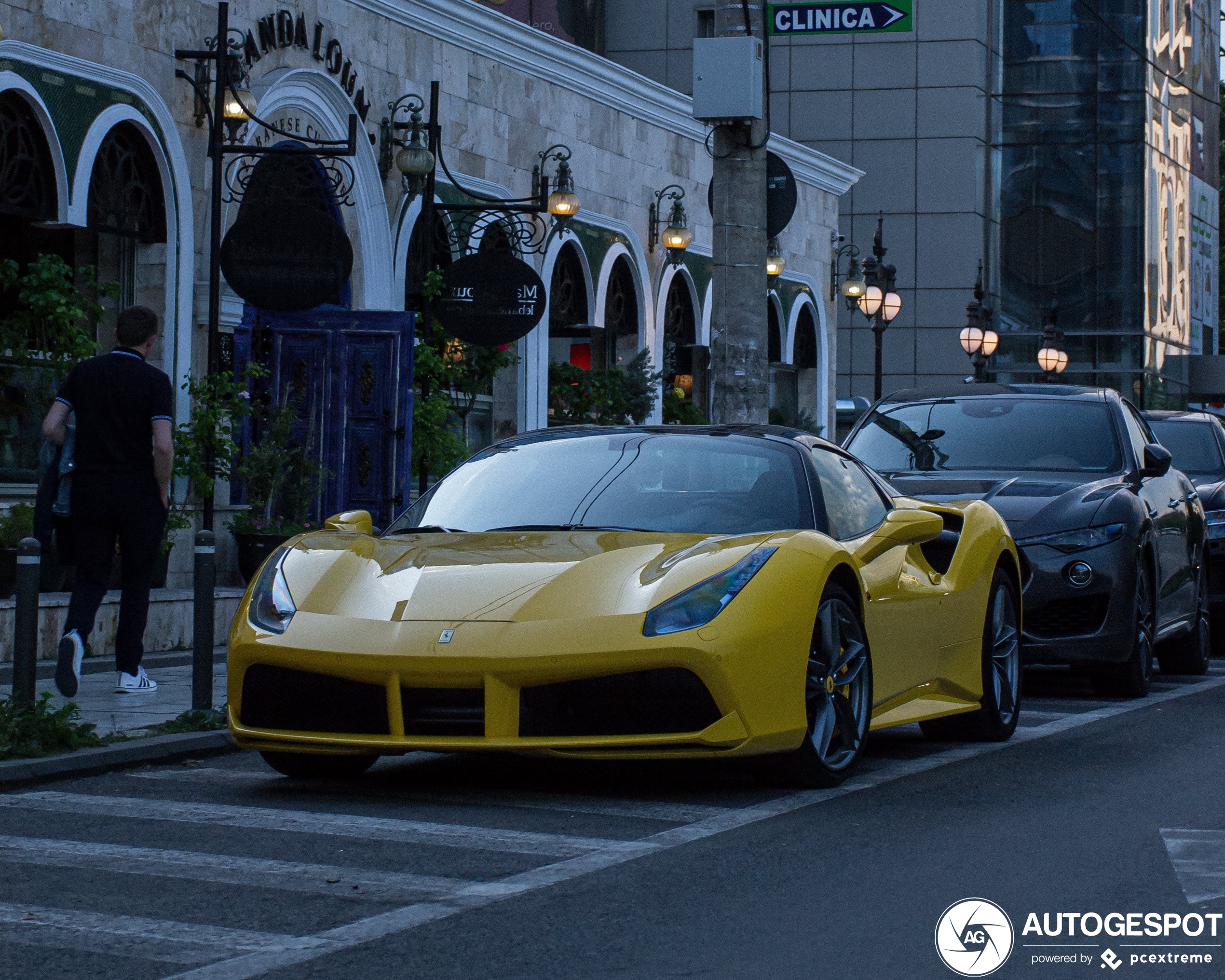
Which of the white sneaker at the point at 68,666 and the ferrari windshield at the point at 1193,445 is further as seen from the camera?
the ferrari windshield at the point at 1193,445

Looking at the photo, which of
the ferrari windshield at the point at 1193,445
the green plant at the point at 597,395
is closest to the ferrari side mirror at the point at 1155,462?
the ferrari windshield at the point at 1193,445

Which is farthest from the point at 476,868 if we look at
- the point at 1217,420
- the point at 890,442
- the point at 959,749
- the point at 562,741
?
the point at 1217,420

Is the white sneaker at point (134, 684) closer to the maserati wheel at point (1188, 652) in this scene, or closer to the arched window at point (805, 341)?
the maserati wheel at point (1188, 652)

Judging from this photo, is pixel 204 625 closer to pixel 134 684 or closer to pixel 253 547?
pixel 134 684

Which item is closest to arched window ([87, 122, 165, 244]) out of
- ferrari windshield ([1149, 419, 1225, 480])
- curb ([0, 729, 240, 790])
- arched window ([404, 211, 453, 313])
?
arched window ([404, 211, 453, 313])

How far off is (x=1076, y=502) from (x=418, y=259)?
1003cm

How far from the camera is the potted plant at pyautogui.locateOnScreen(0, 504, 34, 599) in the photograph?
11922 mm

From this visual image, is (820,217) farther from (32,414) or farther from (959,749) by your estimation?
(959,749)

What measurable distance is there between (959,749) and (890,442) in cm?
413

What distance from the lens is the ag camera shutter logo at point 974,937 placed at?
14.8 feet

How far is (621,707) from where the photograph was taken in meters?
6.47

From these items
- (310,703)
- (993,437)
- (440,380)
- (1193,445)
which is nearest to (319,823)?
(310,703)

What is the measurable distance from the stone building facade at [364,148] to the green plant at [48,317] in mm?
437

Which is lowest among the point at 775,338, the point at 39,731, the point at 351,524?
the point at 39,731
